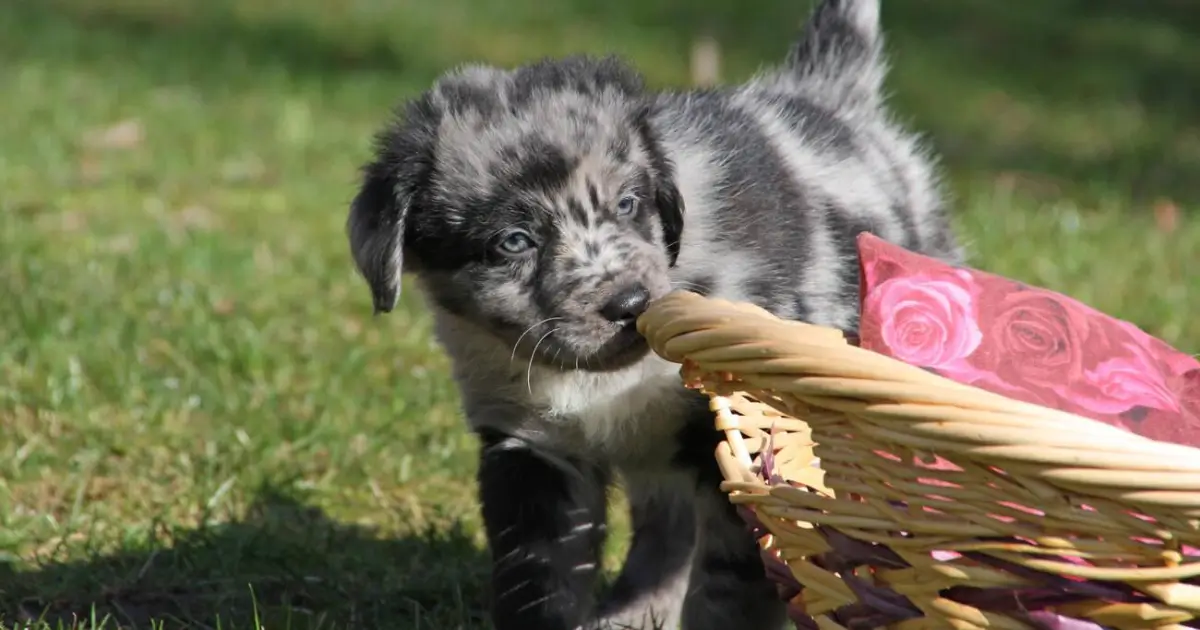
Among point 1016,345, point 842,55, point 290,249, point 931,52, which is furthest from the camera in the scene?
point 931,52

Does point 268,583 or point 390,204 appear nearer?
point 390,204

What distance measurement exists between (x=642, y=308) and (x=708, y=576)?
0.52m

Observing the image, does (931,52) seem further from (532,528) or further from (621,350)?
(621,350)

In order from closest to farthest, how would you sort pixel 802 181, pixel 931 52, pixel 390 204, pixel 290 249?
pixel 390 204 < pixel 802 181 < pixel 290 249 < pixel 931 52

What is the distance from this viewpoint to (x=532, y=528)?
280cm

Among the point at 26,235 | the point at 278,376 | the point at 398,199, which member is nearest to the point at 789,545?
the point at 398,199

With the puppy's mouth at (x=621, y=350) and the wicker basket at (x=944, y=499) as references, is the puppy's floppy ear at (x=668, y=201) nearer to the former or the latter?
the puppy's mouth at (x=621, y=350)

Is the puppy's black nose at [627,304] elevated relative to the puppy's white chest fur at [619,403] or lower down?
elevated

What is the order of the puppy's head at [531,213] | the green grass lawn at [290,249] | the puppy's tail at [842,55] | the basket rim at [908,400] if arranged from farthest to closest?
the puppy's tail at [842,55] < the green grass lawn at [290,249] < the puppy's head at [531,213] < the basket rim at [908,400]

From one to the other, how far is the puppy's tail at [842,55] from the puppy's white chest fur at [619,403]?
4.07 ft

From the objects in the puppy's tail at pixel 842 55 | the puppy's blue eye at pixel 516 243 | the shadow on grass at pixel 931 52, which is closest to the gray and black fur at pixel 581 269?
the puppy's blue eye at pixel 516 243

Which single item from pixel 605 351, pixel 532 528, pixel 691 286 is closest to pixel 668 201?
pixel 691 286

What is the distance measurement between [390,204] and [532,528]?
639mm

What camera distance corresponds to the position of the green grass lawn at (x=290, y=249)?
127 inches
